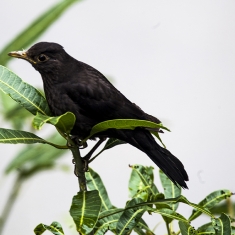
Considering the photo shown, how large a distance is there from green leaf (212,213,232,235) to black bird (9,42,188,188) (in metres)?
0.21

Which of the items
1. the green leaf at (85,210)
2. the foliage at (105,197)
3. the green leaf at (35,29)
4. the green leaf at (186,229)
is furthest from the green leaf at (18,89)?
the green leaf at (35,29)

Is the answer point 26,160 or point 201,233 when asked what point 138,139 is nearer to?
point 201,233

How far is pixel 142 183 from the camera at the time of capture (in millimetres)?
2121

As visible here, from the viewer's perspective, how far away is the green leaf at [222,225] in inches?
69.6

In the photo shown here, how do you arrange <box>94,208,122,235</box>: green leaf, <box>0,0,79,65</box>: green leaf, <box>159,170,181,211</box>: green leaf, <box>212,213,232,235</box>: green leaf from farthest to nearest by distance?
<box>0,0,79,65</box>: green leaf → <box>159,170,181,211</box>: green leaf → <box>94,208,122,235</box>: green leaf → <box>212,213,232,235</box>: green leaf

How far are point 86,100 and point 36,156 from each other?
0.73 meters

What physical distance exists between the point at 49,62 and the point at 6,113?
1.56 feet

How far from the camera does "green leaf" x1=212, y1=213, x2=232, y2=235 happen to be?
177 cm

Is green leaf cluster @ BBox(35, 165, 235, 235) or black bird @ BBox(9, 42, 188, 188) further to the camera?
black bird @ BBox(9, 42, 188, 188)

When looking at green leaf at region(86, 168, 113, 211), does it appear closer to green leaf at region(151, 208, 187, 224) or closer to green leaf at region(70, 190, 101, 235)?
green leaf at region(151, 208, 187, 224)

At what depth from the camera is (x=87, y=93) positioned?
2121 mm

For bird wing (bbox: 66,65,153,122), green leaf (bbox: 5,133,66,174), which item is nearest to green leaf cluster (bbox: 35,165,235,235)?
bird wing (bbox: 66,65,153,122)

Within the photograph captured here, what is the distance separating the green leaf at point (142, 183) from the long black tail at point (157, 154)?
0.06 metres

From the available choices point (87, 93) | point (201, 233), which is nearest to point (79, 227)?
point (201, 233)
